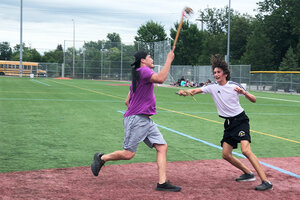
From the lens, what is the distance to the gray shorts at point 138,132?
5.16 metres

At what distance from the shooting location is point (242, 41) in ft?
274

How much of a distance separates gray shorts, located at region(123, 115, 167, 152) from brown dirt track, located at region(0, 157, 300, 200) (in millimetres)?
613

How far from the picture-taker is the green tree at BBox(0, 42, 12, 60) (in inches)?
5782

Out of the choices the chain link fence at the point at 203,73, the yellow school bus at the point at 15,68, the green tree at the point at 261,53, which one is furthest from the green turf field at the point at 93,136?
the green tree at the point at 261,53

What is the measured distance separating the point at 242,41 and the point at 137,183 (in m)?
81.8

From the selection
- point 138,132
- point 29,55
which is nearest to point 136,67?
point 138,132

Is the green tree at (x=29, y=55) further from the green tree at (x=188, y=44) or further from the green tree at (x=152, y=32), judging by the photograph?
the green tree at (x=188, y=44)

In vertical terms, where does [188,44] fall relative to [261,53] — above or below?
above

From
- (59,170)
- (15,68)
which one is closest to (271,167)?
(59,170)

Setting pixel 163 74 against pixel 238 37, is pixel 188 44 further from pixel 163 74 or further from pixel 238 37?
pixel 163 74

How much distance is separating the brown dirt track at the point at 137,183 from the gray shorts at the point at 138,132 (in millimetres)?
613

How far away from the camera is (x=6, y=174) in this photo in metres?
5.73

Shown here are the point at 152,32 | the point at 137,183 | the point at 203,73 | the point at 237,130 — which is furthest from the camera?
the point at 152,32

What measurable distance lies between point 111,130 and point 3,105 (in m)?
7.25
